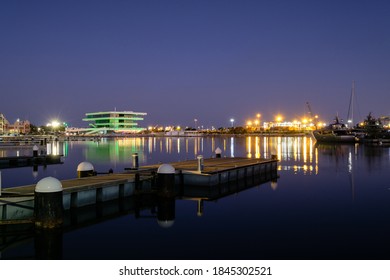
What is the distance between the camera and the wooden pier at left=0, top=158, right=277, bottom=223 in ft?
53.7

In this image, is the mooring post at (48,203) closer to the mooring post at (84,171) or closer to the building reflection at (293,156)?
the mooring post at (84,171)

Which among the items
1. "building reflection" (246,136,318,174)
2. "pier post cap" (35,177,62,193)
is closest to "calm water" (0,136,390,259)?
"pier post cap" (35,177,62,193)

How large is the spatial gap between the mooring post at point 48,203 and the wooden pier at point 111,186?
1467 millimetres

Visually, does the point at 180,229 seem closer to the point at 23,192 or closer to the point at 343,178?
the point at 23,192

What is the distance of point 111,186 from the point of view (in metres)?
22.2

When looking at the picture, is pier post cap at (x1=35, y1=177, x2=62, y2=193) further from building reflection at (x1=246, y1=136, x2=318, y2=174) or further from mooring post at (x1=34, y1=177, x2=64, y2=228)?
building reflection at (x1=246, y1=136, x2=318, y2=174)

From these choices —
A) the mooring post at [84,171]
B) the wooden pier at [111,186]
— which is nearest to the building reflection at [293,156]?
the wooden pier at [111,186]

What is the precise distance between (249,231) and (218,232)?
4.57 feet

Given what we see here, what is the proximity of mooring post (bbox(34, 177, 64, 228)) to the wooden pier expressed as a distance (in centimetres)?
147

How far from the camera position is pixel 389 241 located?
51.9ft

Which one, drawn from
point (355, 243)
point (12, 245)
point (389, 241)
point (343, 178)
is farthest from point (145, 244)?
point (343, 178)

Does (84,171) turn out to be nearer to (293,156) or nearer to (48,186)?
→ (48,186)

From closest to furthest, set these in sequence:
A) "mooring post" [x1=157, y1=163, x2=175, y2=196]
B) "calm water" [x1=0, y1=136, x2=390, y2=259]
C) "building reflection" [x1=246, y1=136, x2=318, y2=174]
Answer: "calm water" [x1=0, y1=136, x2=390, y2=259] → "mooring post" [x1=157, y1=163, x2=175, y2=196] → "building reflection" [x1=246, y1=136, x2=318, y2=174]

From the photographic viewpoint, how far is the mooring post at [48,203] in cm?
1490
